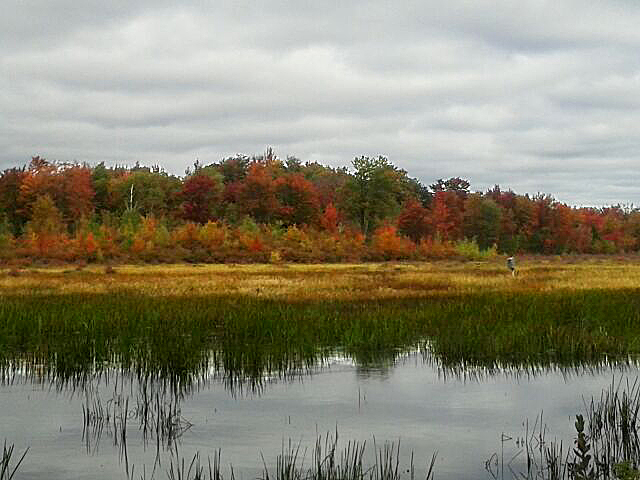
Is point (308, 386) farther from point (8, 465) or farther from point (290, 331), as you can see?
point (8, 465)

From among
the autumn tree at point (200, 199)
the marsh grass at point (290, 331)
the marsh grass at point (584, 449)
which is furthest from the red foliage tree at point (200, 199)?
the marsh grass at point (584, 449)

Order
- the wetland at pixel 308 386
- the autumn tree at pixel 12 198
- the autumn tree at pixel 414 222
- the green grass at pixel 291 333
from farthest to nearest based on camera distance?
the autumn tree at pixel 414 222 < the autumn tree at pixel 12 198 < the green grass at pixel 291 333 < the wetland at pixel 308 386

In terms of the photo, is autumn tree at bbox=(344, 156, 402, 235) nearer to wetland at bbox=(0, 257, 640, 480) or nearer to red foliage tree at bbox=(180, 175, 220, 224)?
red foliage tree at bbox=(180, 175, 220, 224)

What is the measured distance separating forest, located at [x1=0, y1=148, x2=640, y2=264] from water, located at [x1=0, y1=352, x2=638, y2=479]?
160 feet

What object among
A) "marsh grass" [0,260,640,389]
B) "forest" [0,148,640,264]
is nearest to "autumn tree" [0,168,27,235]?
"forest" [0,148,640,264]

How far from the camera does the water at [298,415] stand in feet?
25.7

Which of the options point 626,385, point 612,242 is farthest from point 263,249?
point 626,385

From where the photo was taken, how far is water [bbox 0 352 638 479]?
25.7 ft

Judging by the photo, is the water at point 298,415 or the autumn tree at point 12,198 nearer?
the water at point 298,415

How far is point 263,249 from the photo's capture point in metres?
65.6

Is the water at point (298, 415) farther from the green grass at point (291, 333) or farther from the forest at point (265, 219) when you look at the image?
the forest at point (265, 219)

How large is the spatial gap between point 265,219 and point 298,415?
71.1 meters

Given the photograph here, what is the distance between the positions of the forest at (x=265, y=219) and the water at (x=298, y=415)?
48.8 metres

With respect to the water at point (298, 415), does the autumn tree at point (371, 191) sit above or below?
above
